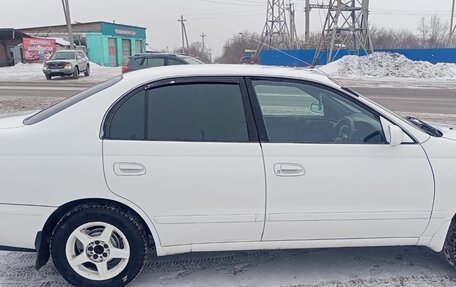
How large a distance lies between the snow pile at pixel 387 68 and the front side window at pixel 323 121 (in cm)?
2202

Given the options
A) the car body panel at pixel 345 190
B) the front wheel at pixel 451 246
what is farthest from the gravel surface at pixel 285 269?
the car body panel at pixel 345 190

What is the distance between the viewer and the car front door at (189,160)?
2453 millimetres

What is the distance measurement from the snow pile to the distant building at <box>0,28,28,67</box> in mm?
32129

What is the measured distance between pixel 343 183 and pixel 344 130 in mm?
464

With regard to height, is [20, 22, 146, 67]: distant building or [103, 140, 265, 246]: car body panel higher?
[20, 22, 146, 67]: distant building

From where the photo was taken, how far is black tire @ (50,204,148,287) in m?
2.49

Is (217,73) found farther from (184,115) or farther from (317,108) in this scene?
(317,108)

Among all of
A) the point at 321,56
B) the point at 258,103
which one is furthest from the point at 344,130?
the point at 321,56

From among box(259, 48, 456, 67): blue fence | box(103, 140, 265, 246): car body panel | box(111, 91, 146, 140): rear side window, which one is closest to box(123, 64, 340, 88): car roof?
box(111, 91, 146, 140): rear side window

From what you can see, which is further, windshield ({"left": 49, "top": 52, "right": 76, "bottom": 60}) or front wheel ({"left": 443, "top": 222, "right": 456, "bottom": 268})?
windshield ({"left": 49, "top": 52, "right": 76, "bottom": 60})

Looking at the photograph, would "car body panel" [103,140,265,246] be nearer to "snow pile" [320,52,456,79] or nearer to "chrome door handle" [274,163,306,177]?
"chrome door handle" [274,163,306,177]

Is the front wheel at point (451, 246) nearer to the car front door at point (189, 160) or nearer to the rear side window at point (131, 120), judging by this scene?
the car front door at point (189, 160)

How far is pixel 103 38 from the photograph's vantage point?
42000mm

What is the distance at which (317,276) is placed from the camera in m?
2.81
